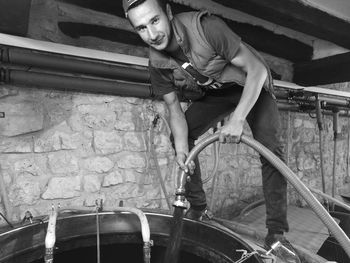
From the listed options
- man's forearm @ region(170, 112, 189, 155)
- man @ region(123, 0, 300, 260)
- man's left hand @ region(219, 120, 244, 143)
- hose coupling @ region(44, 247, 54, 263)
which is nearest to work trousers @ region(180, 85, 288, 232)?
man @ region(123, 0, 300, 260)

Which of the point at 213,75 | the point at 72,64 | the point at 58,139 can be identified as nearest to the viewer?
the point at 213,75

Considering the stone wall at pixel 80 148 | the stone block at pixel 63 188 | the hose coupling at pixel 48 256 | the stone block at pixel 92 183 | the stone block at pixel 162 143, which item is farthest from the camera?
the stone block at pixel 162 143

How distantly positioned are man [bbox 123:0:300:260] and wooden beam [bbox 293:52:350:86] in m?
1.50

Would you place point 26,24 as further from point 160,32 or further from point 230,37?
point 230,37

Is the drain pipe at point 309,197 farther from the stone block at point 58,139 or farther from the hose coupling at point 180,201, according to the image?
the stone block at point 58,139

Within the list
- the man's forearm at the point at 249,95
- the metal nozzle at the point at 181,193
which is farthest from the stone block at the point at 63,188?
the man's forearm at the point at 249,95

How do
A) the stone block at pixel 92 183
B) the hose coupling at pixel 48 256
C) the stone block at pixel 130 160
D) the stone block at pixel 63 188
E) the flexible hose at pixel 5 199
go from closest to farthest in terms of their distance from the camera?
the hose coupling at pixel 48 256 < the flexible hose at pixel 5 199 < the stone block at pixel 63 188 < the stone block at pixel 92 183 < the stone block at pixel 130 160

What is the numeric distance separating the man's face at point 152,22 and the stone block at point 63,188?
1.04 metres

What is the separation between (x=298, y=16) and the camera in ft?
5.20

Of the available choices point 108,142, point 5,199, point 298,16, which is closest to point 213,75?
point 298,16

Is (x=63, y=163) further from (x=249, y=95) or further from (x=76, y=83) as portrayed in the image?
(x=249, y=95)

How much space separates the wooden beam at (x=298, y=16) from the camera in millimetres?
1477

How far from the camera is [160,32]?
44.2 inches

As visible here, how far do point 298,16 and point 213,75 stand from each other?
73cm
